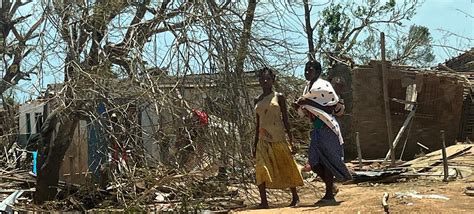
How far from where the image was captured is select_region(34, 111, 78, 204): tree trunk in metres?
8.80

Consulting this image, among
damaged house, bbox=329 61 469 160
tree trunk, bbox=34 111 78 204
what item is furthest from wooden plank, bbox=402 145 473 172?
tree trunk, bbox=34 111 78 204

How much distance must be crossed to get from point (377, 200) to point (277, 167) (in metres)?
1.03

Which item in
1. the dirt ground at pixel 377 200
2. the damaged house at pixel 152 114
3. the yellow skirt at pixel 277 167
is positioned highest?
the damaged house at pixel 152 114

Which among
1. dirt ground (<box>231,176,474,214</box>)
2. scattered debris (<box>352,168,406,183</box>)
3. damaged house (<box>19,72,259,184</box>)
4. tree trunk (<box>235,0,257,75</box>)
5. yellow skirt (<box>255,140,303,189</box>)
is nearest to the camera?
dirt ground (<box>231,176,474,214</box>)

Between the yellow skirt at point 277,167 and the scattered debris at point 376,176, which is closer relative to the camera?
the yellow skirt at point 277,167

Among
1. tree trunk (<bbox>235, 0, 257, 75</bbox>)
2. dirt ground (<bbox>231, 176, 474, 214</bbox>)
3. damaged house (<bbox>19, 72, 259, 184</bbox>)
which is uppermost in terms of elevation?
→ tree trunk (<bbox>235, 0, 257, 75</bbox>)

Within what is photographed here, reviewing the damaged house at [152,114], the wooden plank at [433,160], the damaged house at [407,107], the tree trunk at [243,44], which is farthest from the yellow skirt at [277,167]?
the damaged house at [407,107]

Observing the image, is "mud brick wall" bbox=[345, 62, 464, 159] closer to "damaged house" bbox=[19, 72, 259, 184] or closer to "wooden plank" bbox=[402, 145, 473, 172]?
"wooden plank" bbox=[402, 145, 473, 172]

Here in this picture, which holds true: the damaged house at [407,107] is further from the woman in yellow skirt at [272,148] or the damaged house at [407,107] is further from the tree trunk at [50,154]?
the woman in yellow skirt at [272,148]

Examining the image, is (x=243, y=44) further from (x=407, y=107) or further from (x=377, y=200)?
(x=407, y=107)

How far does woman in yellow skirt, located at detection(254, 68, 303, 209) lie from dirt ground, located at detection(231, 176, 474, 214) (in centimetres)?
25

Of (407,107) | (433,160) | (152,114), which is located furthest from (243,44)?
(407,107)

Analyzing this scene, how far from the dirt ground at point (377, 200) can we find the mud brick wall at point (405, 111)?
517 cm

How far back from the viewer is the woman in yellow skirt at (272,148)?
672cm
